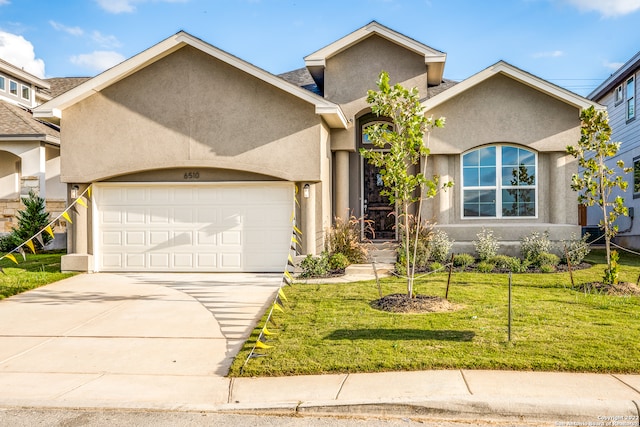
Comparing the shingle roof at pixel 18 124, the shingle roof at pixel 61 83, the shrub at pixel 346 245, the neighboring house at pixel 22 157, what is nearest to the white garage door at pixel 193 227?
the shrub at pixel 346 245

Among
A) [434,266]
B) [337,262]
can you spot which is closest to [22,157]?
[337,262]

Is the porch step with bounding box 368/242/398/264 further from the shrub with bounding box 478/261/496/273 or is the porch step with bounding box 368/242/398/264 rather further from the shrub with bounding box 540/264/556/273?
the shrub with bounding box 540/264/556/273

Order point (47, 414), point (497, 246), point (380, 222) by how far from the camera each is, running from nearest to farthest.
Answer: point (47, 414) → point (497, 246) → point (380, 222)

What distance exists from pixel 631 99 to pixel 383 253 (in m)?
11.3

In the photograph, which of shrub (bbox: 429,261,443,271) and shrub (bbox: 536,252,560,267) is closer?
shrub (bbox: 429,261,443,271)

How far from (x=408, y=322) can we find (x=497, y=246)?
6.94m

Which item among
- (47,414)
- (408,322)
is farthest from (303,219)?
Result: (47,414)

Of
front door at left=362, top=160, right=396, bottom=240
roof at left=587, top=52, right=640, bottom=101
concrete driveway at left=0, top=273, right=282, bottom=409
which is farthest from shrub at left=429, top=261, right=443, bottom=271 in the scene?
roof at left=587, top=52, right=640, bottom=101

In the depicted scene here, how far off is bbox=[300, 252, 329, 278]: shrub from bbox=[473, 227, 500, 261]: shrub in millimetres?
3898

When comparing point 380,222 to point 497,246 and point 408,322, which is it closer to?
point 497,246

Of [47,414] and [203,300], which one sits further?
[203,300]

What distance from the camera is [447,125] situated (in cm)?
1492

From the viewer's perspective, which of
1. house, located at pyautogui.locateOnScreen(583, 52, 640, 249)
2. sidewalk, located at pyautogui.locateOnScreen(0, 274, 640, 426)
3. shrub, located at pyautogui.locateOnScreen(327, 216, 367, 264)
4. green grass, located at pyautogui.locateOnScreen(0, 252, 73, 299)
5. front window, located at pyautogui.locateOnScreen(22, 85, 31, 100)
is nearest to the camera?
sidewalk, located at pyautogui.locateOnScreen(0, 274, 640, 426)

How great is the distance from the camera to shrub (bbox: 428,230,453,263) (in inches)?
555
